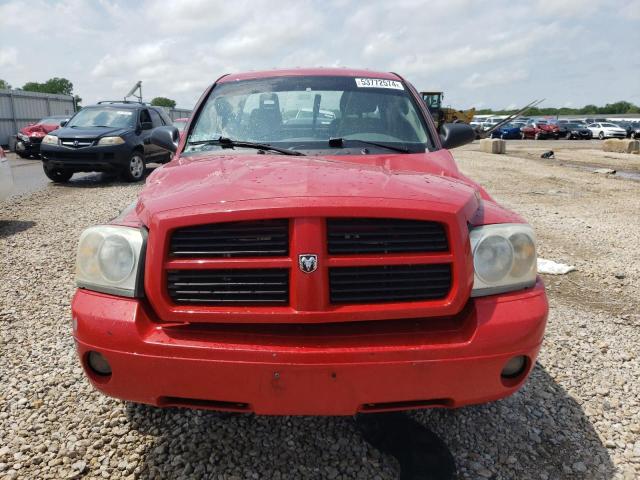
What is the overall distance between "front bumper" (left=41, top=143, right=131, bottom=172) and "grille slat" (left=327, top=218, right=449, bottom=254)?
10.6 meters

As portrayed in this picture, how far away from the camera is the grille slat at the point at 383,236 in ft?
6.37

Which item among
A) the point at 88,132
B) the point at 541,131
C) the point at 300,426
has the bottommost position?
the point at 300,426

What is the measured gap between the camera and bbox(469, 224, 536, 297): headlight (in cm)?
207

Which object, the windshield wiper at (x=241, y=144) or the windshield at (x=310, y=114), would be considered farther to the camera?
the windshield at (x=310, y=114)

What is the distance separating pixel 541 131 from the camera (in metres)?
45.3

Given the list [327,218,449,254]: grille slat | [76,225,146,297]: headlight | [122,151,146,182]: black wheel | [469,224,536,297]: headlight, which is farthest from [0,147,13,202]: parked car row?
[469,224,536,297]: headlight

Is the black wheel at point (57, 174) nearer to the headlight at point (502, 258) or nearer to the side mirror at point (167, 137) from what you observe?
the side mirror at point (167, 137)

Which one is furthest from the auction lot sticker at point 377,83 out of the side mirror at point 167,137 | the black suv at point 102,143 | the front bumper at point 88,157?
the front bumper at point 88,157

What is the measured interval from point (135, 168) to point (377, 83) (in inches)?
379

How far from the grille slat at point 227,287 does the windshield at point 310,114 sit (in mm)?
1338

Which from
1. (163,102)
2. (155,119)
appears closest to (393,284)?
(155,119)

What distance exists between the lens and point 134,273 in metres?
2.03

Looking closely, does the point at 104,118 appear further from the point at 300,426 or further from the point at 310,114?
the point at 300,426

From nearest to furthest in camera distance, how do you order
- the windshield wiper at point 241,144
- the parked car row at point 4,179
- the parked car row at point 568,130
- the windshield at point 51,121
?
the windshield wiper at point 241,144, the parked car row at point 4,179, the windshield at point 51,121, the parked car row at point 568,130
